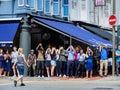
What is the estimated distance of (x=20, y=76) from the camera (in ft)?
69.3

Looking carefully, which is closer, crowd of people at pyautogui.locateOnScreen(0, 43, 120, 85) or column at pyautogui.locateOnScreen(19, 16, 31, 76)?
crowd of people at pyautogui.locateOnScreen(0, 43, 120, 85)

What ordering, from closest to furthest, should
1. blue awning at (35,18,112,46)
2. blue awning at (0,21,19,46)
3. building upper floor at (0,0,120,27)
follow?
blue awning at (0,21,19,46), blue awning at (35,18,112,46), building upper floor at (0,0,120,27)

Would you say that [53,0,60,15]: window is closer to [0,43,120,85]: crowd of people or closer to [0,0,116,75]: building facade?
[0,0,116,75]: building facade

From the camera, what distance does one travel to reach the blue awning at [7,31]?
28.3 m

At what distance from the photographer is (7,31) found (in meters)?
29.0

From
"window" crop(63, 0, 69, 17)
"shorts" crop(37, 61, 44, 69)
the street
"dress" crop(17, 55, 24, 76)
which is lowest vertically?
the street

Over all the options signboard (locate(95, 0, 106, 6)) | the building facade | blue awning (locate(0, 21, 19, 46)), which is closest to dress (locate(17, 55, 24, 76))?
blue awning (locate(0, 21, 19, 46))

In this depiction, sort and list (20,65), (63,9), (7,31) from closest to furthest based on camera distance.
→ (20,65), (7,31), (63,9)

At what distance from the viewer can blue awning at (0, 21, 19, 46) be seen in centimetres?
2831

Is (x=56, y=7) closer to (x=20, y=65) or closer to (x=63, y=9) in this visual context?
(x=63, y=9)

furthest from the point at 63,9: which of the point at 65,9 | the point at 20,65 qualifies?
the point at 20,65

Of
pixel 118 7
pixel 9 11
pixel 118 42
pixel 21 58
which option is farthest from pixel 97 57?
pixel 118 7

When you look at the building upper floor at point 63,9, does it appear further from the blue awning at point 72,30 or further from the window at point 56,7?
the blue awning at point 72,30

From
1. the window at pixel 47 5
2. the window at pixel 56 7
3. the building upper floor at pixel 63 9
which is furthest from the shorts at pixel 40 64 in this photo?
the window at pixel 56 7
